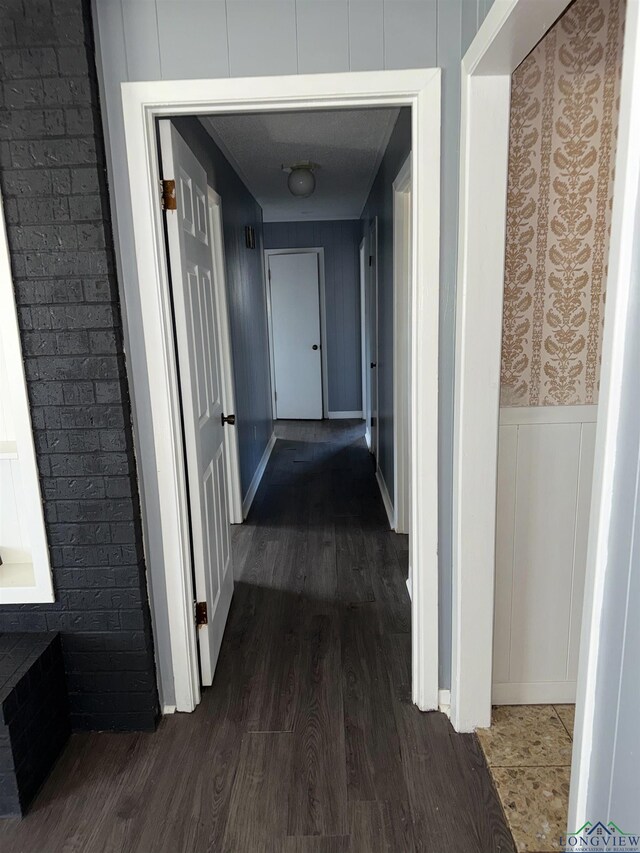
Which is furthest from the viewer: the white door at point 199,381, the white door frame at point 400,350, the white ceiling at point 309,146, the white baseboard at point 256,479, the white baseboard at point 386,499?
the white baseboard at point 256,479

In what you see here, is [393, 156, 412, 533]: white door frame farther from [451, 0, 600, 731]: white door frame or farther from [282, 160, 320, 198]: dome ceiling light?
[451, 0, 600, 731]: white door frame

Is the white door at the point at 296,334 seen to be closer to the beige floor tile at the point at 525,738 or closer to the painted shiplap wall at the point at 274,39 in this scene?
the painted shiplap wall at the point at 274,39

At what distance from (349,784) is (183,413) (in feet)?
4.23

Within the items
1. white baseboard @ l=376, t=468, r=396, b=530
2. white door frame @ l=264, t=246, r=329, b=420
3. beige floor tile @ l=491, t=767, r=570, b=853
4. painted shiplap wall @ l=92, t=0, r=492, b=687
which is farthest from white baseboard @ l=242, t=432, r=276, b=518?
painted shiplap wall @ l=92, t=0, r=492, b=687

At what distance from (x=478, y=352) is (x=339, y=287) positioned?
5.30 metres

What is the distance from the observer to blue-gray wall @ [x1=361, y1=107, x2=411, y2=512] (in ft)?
10.6

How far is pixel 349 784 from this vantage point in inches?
68.8

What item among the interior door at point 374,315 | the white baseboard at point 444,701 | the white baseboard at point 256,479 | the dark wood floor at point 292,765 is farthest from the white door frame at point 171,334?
the interior door at point 374,315

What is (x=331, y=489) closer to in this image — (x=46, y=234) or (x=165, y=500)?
(x=165, y=500)

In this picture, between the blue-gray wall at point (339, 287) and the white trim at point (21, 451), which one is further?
the blue-gray wall at point (339, 287)

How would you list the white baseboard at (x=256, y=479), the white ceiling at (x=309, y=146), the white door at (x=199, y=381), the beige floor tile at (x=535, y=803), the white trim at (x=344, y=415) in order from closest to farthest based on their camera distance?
the beige floor tile at (x=535, y=803) → the white door at (x=199, y=381) → the white ceiling at (x=309, y=146) → the white baseboard at (x=256, y=479) → the white trim at (x=344, y=415)

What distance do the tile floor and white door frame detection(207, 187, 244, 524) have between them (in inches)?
73.7

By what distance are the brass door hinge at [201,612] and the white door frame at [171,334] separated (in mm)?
73

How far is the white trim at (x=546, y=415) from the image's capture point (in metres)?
1.85
